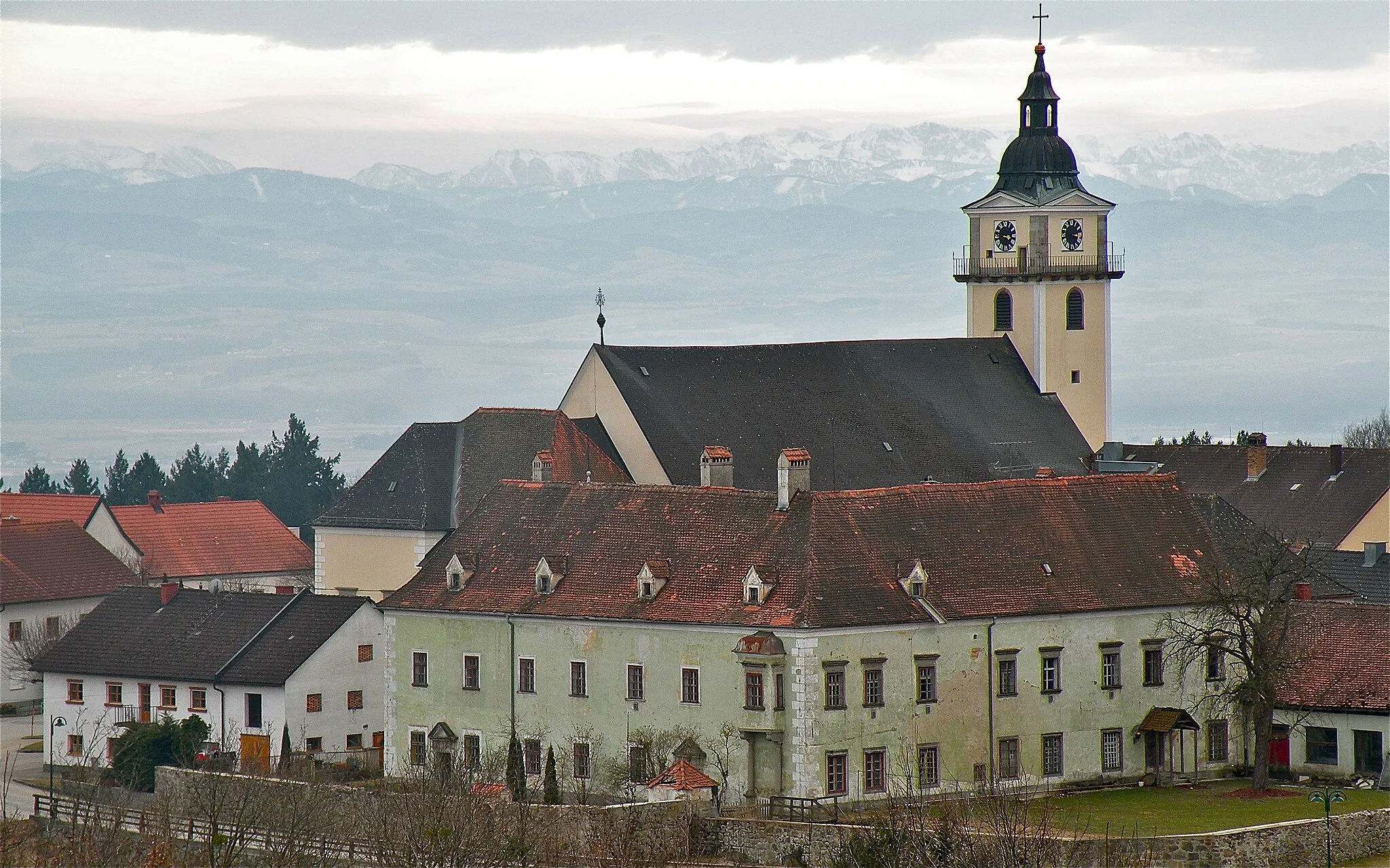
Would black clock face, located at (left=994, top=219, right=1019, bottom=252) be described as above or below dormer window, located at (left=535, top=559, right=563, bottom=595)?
above

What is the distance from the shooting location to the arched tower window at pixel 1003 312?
98.2 meters

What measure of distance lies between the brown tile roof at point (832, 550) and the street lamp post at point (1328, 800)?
20.4 ft

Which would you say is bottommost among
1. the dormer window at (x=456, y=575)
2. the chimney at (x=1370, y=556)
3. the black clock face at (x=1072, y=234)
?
the dormer window at (x=456, y=575)

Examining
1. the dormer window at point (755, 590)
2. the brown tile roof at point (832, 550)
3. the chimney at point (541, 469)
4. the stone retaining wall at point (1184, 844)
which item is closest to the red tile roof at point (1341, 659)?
the brown tile roof at point (832, 550)

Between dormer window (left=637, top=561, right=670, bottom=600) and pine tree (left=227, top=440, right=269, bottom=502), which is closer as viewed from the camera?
dormer window (left=637, top=561, right=670, bottom=600)

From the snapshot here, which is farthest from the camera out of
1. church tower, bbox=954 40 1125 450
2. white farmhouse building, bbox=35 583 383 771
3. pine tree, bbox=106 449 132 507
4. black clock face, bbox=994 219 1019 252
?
pine tree, bbox=106 449 132 507

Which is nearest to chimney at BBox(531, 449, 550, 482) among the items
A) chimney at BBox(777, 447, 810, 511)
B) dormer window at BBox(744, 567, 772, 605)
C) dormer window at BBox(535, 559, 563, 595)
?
dormer window at BBox(535, 559, 563, 595)

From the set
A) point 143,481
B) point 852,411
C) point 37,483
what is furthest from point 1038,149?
point 37,483

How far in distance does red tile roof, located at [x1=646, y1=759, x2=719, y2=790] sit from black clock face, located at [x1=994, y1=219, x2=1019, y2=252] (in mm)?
43718

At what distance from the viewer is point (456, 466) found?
7712 centimetres

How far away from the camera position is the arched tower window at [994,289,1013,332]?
9825cm

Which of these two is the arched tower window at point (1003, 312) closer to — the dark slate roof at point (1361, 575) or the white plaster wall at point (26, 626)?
the dark slate roof at point (1361, 575)

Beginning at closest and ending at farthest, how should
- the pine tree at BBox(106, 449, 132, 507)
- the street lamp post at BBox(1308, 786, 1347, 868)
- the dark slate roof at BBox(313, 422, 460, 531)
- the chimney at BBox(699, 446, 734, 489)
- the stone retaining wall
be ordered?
1. the stone retaining wall
2. the street lamp post at BBox(1308, 786, 1347, 868)
3. the chimney at BBox(699, 446, 734, 489)
4. the dark slate roof at BBox(313, 422, 460, 531)
5. the pine tree at BBox(106, 449, 132, 507)

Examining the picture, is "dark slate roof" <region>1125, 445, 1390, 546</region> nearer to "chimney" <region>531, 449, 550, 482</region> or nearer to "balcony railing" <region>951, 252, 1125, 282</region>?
"balcony railing" <region>951, 252, 1125, 282</region>
